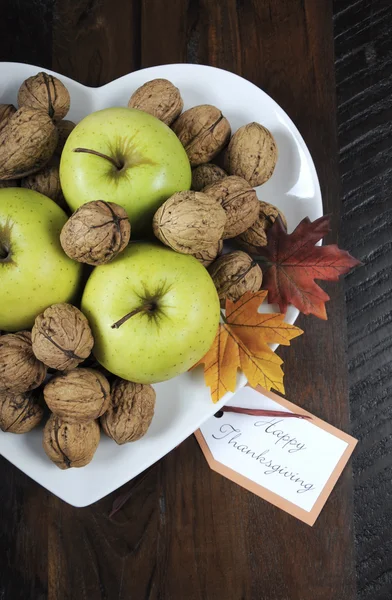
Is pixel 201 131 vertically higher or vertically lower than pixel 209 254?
higher

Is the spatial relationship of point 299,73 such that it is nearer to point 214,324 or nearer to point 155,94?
point 155,94

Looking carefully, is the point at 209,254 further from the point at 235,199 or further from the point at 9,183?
the point at 9,183

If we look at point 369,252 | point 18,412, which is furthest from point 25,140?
point 369,252

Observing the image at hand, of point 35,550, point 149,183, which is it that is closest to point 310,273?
point 149,183

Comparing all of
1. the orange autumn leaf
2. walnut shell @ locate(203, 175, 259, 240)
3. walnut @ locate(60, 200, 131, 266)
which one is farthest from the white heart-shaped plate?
walnut @ locate(60, 200, 131, 266)

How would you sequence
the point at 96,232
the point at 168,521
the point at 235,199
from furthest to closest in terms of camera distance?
1. the point at 168,521
2. the point at 235,199
3. the point at 96,232

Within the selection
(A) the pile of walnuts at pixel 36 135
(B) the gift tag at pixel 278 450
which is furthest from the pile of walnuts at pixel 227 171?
(B) the gift tag at pixel 278 450

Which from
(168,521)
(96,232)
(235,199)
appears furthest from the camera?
(168,521)
